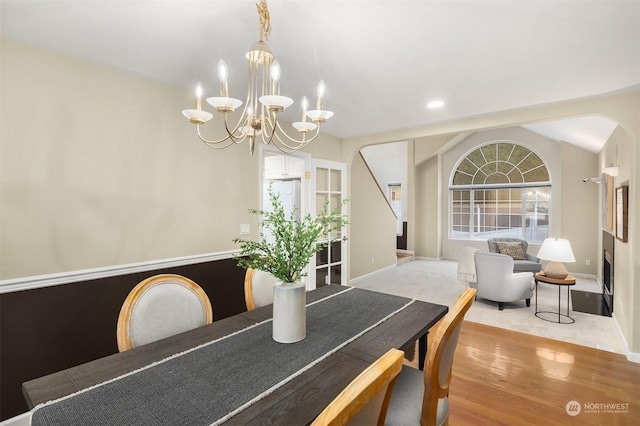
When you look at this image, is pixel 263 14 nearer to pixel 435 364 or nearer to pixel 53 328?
pixel 435 364

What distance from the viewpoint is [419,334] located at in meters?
1.53

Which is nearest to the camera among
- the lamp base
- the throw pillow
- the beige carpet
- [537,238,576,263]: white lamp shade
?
the beige carpet

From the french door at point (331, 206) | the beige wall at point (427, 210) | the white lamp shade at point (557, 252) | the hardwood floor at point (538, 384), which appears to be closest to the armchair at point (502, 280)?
the white lamp shade at point (557, 252)

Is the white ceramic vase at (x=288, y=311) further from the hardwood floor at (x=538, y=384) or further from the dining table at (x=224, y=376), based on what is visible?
the hardwood floor at (x=538, y=384)

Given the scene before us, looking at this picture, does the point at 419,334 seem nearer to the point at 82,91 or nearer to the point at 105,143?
the point at 105,143

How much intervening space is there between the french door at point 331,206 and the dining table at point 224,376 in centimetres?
264

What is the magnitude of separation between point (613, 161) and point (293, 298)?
16.0 feet

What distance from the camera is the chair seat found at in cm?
127

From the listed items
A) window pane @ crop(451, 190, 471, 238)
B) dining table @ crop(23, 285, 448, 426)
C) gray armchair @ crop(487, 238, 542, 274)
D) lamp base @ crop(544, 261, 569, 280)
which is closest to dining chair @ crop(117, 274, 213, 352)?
dining table @ crop(23, 285, 448, 426)

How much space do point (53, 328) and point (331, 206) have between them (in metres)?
3.35

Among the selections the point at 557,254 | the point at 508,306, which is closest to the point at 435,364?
the point at 557,254

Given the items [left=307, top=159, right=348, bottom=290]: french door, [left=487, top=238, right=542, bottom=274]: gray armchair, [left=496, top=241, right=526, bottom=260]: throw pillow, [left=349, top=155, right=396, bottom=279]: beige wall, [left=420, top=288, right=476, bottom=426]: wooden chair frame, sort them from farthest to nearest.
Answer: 1. [left=496, top=241, right=526, bottom=260]: throw pillow
2. [left=349, top=155, right=396, bottom=279]: beige wall
3. [left=487, top=238, right=542, bottom=274]: gray armchair
4. [left=307, top=159, right=348, bottom=290]: french door
5. [left=420, top=288, right=476, bottom=426]: wooden chair frame

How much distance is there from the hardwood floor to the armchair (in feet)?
3.33

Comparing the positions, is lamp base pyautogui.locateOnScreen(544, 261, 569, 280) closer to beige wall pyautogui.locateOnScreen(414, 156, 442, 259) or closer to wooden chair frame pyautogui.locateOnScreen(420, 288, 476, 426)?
wooden chair frame pyautogui.locateOnScreen(420, 288, 476, 426)
